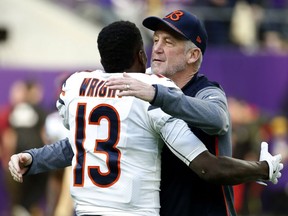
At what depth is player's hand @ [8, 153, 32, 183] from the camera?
17.9 feet

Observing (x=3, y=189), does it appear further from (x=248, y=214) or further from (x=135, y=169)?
(x=135, y=169)

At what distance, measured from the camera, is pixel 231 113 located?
47.4ft

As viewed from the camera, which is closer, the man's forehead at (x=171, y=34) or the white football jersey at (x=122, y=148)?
the white football jersey at (x=122, y=148)

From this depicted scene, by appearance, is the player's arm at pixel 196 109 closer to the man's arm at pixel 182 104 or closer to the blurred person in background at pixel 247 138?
the man's arm at pixel 182 104

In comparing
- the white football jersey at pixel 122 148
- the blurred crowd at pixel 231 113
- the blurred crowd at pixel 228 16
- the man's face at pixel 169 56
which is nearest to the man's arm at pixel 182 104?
the white football jersey at pixel 122 148

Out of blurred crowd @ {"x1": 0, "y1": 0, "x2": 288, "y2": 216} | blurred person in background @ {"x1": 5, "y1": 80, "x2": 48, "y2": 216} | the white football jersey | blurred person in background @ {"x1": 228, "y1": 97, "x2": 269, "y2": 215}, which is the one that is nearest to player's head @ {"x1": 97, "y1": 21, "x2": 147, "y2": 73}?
the white football jersey

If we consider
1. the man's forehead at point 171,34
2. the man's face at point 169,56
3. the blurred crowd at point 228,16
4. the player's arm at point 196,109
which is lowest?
the player's arm at point 196,109

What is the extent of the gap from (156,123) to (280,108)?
10915mm

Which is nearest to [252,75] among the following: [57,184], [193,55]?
[57,184]

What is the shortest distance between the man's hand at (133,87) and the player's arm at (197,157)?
0.25m

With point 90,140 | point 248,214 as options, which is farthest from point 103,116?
point 248,214

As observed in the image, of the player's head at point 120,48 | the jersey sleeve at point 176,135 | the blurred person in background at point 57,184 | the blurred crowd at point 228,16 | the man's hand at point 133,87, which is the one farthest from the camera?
the blurred crowd at point 228,16

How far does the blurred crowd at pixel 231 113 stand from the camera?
13484mm

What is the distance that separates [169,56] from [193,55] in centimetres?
14
